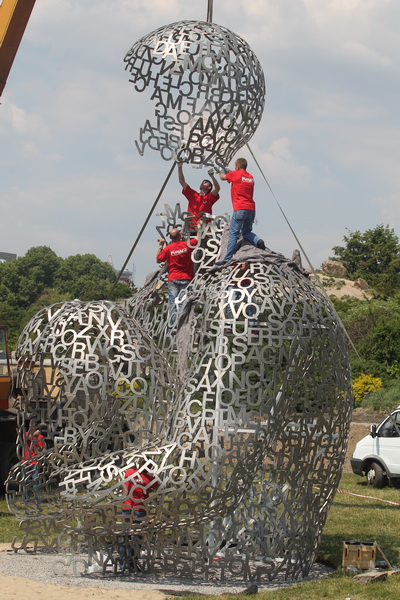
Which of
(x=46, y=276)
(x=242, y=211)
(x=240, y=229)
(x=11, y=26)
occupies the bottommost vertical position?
(x=240, y=229)

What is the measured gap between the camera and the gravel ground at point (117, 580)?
26.1 feet

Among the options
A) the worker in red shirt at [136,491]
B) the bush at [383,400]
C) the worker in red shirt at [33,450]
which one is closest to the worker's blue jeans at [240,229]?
the worker in red shirt at [136,491]

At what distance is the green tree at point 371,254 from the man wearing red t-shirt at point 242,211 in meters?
30.3

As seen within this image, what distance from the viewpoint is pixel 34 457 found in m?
8.78

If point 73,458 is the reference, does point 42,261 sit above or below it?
above

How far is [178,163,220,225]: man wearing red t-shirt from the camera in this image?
9.70m

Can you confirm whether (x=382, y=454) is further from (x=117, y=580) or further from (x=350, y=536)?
(x=117, y=580)

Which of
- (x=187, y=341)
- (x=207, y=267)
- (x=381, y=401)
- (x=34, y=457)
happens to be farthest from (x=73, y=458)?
(x=381, y=401)

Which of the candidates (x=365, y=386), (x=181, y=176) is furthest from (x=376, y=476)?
(x=181, y=176)

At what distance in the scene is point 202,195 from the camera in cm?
973

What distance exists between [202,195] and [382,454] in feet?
25.0

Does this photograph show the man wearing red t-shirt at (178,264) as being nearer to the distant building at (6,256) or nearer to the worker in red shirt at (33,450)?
the worker in red shirt at (33,450)

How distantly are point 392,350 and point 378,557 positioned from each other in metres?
15.5

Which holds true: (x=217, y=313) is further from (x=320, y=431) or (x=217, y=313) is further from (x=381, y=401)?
(x=381, y=401)
